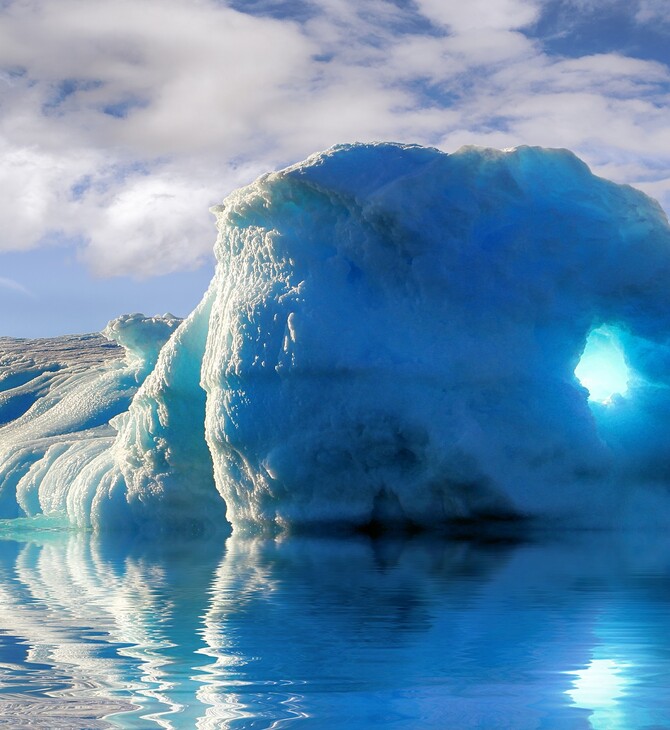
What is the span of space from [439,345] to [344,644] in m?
5.41

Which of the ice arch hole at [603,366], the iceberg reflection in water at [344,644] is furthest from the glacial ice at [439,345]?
the iceberg reflection in water at [344,644]

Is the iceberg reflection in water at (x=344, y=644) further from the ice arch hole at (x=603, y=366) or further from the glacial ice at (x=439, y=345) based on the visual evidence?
the ice arch hole at (x=603, y=366)

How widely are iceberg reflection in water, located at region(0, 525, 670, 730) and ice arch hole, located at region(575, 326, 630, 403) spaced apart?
3.55 metres

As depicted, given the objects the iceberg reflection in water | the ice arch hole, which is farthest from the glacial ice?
the iceberg reflection in water

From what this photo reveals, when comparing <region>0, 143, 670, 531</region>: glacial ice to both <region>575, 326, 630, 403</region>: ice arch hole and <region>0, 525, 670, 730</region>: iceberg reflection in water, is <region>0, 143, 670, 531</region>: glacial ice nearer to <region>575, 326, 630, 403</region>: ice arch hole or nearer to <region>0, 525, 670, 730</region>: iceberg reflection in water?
<region>575, 326, 630, 403</region>: ice arch hole

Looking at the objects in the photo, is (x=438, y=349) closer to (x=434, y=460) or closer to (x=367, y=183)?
(x=434, y=460)

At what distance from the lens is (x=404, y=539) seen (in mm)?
9133

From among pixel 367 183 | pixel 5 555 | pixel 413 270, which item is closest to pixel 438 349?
pixel 413 270

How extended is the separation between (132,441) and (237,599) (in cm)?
667

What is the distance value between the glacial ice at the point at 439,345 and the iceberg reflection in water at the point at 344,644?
6.41 ft

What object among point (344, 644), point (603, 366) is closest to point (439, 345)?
point (603, 366)

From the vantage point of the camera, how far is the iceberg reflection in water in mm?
2936

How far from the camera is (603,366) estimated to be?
36.3ft

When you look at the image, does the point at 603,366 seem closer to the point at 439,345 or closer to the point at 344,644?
the point at 439,345
